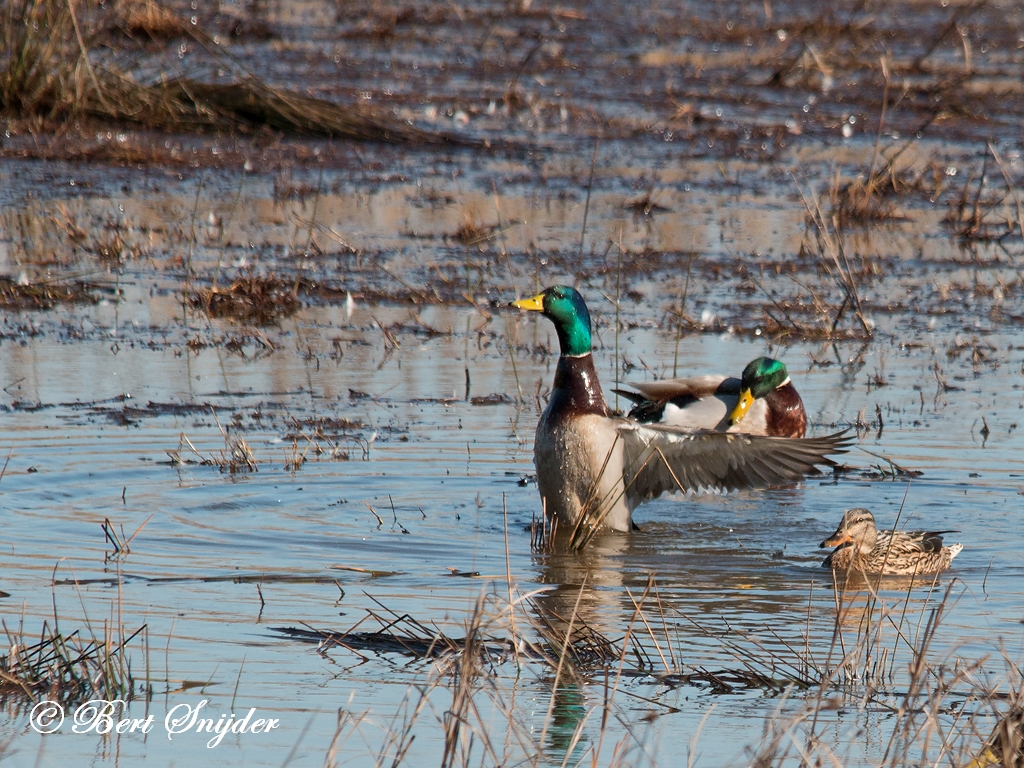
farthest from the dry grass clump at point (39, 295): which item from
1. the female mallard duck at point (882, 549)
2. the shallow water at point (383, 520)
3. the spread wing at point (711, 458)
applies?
the female mallard duck at point (882, 549)

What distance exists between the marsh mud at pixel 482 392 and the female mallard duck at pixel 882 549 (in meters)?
0.13

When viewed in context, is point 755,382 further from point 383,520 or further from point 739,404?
point 383,520

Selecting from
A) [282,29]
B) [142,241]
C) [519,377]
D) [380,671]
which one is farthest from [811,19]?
[380,671]

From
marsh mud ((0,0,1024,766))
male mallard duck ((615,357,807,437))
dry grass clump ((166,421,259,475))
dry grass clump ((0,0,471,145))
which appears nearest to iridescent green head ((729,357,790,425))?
male mallard duck ((615,357,807,437))

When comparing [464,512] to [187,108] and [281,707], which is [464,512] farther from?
[187,108]

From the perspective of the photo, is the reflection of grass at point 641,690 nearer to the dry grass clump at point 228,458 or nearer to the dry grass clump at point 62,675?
the dry grass clump at point 62,675

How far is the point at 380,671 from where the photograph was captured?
4.33 m

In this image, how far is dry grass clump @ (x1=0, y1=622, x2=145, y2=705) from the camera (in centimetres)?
394

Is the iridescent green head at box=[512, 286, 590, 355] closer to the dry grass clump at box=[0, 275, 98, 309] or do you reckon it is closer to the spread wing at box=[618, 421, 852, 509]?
the spread wing at box=[618, 421, 852, 509]

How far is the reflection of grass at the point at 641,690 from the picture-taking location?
3605 millimetres

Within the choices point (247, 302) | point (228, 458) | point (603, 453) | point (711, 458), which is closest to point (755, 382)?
point (711, 458)

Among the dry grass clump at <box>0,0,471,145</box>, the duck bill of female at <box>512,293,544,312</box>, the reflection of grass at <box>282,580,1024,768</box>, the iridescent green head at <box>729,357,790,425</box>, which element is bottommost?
the reflection of grass at <box>282,580,1024,768</box>

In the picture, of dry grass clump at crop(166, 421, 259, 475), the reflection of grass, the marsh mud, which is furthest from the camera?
dry grass clump at crop(166, 421, 259, 475)

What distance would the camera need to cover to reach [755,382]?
7.69 meters
